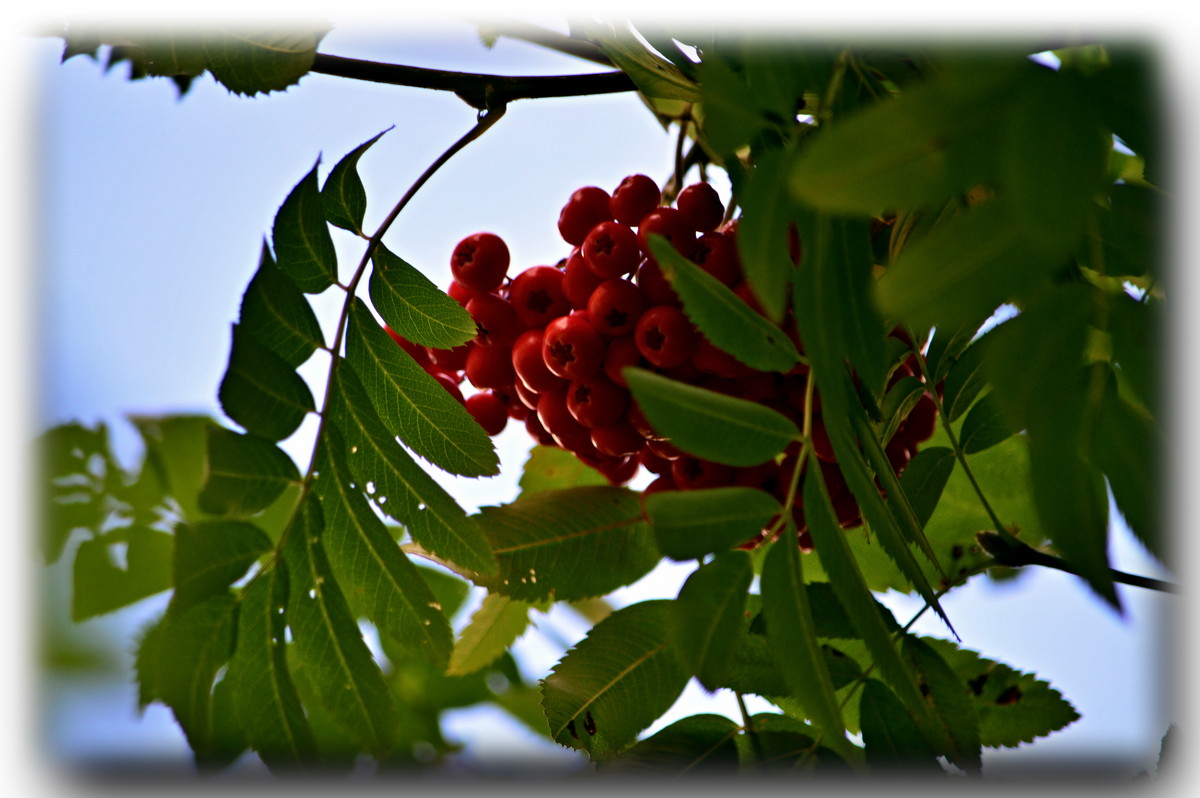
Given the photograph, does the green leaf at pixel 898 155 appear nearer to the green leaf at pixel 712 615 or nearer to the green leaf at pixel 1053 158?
the green leaf at pixel 1053 158

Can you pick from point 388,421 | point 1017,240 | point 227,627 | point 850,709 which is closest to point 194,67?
point 388,421

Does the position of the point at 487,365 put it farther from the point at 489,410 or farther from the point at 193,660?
the point at 193,660

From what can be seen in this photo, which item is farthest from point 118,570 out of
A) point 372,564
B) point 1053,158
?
point 1053,158

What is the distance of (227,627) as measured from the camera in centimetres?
79

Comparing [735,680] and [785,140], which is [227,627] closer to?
[735,680]

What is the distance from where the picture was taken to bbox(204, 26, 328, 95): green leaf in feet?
2.70

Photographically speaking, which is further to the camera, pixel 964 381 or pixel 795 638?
pixel 964 381

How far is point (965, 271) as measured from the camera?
1.66ft

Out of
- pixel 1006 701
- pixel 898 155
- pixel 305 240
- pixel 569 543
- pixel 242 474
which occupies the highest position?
pixel 305 240

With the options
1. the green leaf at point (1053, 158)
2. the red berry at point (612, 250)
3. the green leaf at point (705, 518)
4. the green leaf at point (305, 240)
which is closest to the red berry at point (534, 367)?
the red berry at point (612, 250)

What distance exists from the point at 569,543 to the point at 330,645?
237 millimetres

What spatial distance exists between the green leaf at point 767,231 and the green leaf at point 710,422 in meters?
0.10

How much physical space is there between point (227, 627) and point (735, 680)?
446 millimetres

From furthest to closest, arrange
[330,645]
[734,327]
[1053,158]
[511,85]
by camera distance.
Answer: [511,85], [330,645], [734,327], [1053,158]
